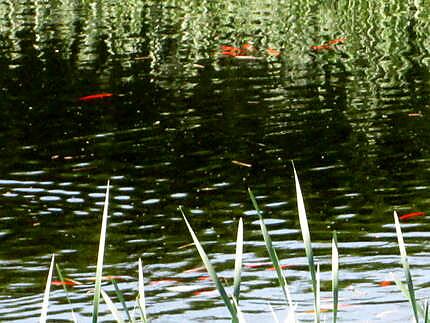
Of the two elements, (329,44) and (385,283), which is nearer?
(385,283)

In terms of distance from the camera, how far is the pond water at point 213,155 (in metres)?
7.04

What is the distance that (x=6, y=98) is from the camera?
14.1m

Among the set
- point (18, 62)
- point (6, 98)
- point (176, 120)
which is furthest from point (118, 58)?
point (176, 120)

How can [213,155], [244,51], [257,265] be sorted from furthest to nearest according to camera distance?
1. [244,51]
2. [213,155]
3. [257,265]

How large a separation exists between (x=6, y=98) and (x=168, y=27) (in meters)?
6.64

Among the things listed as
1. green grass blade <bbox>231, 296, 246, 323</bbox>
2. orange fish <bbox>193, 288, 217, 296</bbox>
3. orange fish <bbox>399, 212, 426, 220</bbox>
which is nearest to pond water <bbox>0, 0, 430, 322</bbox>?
orange fish <bbox>193, 288, 217, 296</bbox>

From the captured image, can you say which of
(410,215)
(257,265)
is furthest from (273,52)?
(257,265)

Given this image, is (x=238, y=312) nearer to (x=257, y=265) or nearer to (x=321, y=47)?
(x=257, y=265)

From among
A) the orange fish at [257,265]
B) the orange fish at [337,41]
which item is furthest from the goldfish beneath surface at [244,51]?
the orange fish at [257,265]

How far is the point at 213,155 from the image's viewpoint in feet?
35.1

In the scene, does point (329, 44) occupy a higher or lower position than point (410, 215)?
lower

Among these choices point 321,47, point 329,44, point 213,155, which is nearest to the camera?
point 213,155

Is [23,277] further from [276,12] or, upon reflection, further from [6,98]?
[276,12]

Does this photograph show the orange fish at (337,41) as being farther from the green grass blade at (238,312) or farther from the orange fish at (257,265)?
the green grass blade at (238,312)
